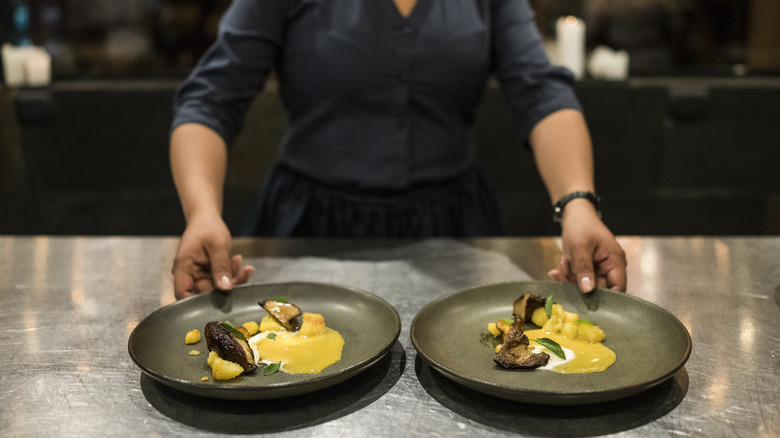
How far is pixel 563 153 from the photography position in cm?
158

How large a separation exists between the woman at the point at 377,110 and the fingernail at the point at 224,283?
0.79 feet

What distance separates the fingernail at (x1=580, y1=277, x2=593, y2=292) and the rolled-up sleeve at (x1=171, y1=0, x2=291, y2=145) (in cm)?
82

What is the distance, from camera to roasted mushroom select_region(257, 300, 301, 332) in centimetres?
115

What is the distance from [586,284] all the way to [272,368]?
562 mm

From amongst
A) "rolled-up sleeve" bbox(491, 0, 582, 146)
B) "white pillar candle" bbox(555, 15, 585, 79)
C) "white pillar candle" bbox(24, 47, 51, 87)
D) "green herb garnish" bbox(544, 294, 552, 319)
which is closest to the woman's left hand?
"green herb garnish" bbox(544, 294, 552, 319)

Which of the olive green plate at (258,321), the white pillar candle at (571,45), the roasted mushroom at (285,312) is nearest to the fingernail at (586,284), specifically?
the olive green plate at (258,321)

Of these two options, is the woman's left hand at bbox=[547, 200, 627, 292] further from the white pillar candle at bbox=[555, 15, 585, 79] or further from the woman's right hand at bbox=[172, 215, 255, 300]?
the white pillar candle at bbox=[555, 15, 585, 79]

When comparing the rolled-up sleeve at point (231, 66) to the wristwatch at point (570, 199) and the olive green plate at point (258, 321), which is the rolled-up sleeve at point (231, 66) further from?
the wristwatch at point (570, 199)

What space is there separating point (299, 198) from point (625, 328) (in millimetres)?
917

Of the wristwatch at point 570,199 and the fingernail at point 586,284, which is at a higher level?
the wristwatch at point 570,199

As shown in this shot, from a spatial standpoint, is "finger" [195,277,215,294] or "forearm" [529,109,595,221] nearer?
"finger" [195,277,215,294]

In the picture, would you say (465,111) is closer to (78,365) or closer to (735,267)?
(735,267)

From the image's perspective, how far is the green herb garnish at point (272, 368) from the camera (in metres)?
0.99

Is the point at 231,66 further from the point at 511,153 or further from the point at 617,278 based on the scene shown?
the point at 511,153
